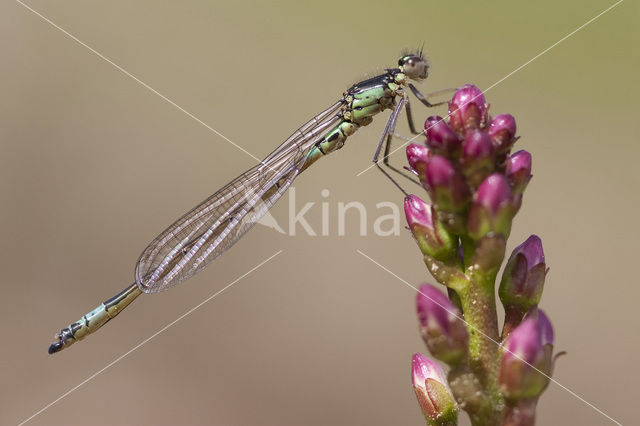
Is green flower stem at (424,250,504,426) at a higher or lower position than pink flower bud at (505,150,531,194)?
lower

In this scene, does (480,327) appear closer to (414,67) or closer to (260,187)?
(414,67)

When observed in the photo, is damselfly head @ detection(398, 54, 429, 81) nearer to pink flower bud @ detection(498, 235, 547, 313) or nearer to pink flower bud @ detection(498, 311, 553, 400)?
pink flower bud @ detection(498, 235, 547, 313)

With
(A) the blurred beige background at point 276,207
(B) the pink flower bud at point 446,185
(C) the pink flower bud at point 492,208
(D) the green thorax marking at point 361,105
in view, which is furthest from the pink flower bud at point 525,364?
(A) the blurred beige background at point 276,207

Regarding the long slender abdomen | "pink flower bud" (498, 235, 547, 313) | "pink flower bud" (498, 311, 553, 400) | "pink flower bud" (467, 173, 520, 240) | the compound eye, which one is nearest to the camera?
"pink flower bud" (498, 311, 553, 400)

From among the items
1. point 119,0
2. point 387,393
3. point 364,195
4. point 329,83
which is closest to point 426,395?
point 387,393

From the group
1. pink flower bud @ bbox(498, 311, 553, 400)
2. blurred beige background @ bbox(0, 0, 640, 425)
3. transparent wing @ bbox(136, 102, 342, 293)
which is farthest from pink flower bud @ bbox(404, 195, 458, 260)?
blurred beige background @ bbox(0, 0, 640, 425)

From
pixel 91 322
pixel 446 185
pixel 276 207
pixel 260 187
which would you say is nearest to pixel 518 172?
pixel 446 185

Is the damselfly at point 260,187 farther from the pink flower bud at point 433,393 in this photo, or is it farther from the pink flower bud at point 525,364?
the pink flower bud at point 525,364

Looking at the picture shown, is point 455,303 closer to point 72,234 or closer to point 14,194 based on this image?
point 72,234
